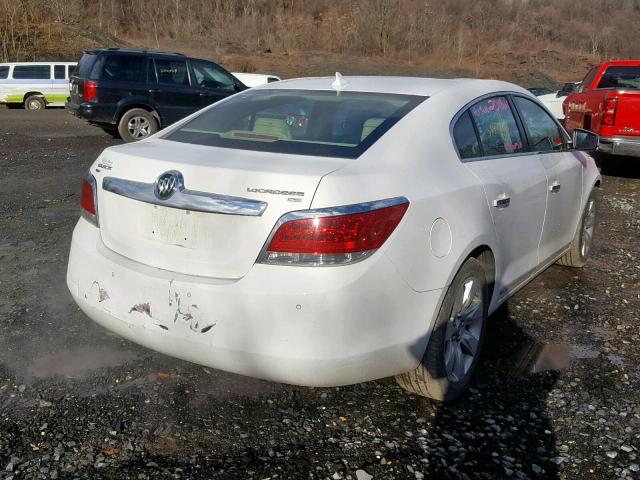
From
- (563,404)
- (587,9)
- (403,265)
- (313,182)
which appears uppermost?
(587,9)

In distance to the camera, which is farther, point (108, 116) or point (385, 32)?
point (385, 32)

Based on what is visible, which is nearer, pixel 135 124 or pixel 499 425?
pixel 499 425

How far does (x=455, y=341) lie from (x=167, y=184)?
1.61m

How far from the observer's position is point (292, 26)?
209 feet

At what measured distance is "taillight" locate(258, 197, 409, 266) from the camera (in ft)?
8.59

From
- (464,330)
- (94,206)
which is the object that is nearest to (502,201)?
(464,330)

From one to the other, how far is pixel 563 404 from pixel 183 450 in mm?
1897

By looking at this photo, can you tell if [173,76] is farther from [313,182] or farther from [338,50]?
[338,50]

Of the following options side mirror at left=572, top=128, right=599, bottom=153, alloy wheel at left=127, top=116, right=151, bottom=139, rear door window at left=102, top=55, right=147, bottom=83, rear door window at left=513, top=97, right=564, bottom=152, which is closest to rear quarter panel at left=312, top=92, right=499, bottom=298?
rear door window at left=513, top=97, right=564, bottom=152

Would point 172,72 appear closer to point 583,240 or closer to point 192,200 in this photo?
point 583,240

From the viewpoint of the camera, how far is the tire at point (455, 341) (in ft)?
10.1

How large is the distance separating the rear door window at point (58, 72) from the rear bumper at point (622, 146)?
19.5 metres

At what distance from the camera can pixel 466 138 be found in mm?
3555

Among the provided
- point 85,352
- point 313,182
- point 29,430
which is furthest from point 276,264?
point 85,352
